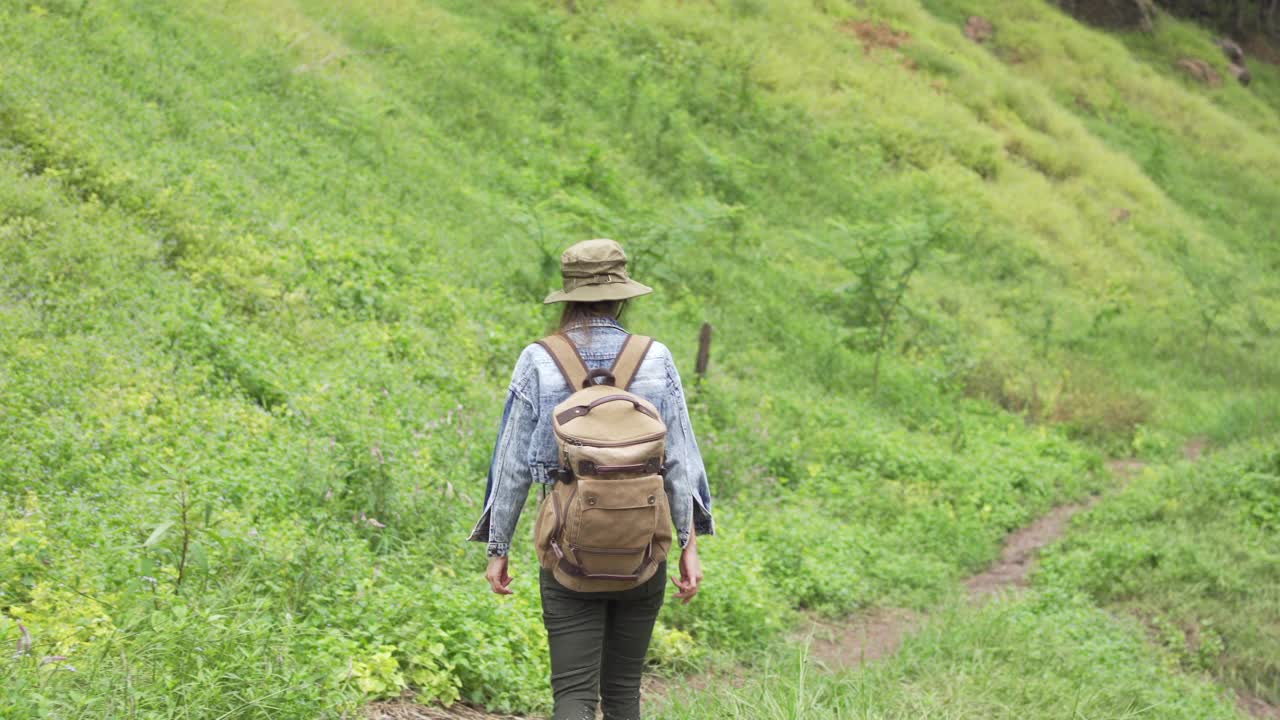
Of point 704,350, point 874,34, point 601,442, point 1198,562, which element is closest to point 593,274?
point 601,442

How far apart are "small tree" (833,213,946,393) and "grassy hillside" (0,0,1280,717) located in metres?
0.06

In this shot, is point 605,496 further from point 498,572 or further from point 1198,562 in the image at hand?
point 1198,562

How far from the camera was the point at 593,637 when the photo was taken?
3137 mm

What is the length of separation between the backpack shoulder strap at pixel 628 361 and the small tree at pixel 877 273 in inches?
408

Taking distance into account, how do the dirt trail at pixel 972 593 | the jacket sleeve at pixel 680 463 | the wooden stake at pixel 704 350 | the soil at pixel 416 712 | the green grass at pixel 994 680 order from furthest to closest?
the wooden stake at pixel 704 350 → the dirt trail at pixel 972 593 → the green grass at pixel 994 680 → the soil at pixel 416 712 → the jacket sleeve at pixel 680 463

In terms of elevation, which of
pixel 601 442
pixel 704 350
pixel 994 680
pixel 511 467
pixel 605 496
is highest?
pixel 601 442

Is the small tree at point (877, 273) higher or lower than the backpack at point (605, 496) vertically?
lower

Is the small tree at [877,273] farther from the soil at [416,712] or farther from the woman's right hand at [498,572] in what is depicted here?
the woman's right hand at [498,572]

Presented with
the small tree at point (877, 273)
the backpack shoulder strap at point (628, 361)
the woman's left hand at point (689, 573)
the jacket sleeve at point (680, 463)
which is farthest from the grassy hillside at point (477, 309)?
the backpack shoulder strap at point (628, 361)

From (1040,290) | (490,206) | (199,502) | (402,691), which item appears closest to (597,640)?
(402,691)

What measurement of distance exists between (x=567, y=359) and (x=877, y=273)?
1123 cm

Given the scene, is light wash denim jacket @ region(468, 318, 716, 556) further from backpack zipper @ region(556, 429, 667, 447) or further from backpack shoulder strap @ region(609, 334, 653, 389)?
backpack zipper @ region(556, 429, 667, 447)

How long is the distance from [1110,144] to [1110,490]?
17.1 meters

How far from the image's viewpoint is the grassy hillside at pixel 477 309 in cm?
457
